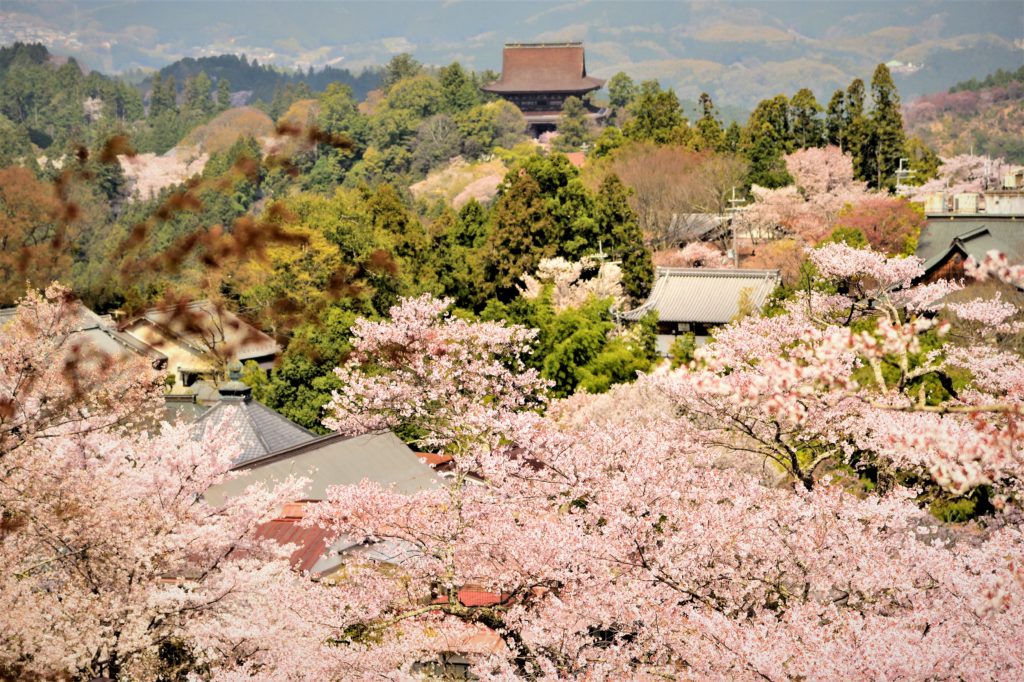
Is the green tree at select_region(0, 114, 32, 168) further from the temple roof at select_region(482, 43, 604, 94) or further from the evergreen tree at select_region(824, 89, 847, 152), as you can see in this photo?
the evergreen tree at select_region(824, 89, 847, 152)

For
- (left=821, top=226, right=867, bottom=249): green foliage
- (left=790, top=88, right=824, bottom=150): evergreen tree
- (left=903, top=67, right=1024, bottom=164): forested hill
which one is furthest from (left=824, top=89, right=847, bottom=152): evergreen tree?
(left=903, top=67, right=1024, bottom=164): forested hill

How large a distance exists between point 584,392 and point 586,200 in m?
12.6

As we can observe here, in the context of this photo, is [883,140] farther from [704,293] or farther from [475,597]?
[475,597]

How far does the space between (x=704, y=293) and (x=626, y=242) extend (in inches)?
150

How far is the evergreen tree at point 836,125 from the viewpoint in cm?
4562

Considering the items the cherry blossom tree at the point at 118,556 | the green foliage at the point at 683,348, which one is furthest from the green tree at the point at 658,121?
the cherry blossom tree at the point at 118,556

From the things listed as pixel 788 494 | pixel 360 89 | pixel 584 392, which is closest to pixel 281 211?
pixel 788 494

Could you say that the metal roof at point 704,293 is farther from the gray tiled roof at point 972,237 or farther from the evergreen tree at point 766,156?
the evergreen tree at point 766,156

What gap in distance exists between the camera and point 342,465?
1927cm

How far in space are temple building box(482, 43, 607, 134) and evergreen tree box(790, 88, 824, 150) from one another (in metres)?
35.0

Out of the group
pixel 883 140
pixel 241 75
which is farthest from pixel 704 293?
pixel 241 75

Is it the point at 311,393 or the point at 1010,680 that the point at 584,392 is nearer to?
the point at 311,393

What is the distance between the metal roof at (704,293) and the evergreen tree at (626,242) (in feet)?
5.76

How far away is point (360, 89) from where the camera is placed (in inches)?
7480
